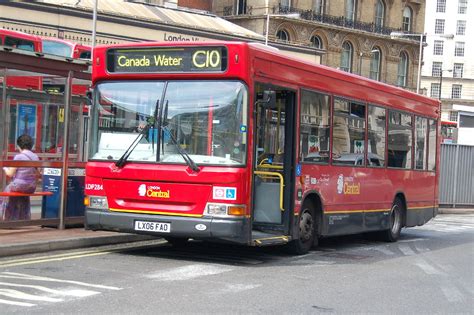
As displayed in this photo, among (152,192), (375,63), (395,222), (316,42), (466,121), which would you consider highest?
(316,42)

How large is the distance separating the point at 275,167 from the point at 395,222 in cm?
520

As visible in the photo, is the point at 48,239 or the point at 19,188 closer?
the point at 48,239

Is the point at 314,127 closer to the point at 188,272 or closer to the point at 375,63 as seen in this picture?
the point at 188,272

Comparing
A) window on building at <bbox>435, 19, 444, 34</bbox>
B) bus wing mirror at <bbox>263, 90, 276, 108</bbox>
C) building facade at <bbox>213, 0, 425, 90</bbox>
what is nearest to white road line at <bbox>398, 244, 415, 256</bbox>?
bus wing mirror at <bbox>263, 90, 276, 108</bbox>

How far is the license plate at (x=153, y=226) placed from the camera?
430 inches

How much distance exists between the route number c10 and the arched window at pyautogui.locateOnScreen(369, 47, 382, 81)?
Answer: 2306 inches

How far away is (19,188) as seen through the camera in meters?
13.3

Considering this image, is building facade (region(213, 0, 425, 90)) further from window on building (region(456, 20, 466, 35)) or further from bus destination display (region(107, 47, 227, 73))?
bus destination display (region(107, 47, 227, 73))

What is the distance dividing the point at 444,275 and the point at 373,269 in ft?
3.41

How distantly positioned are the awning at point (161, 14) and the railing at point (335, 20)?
8.85 metres

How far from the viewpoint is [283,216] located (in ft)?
39.2

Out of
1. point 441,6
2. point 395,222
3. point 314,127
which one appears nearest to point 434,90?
point 441,6

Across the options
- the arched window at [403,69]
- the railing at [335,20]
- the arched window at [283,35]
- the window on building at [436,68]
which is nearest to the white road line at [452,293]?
the railing at [335,20]

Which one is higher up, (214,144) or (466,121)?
(466,121)
